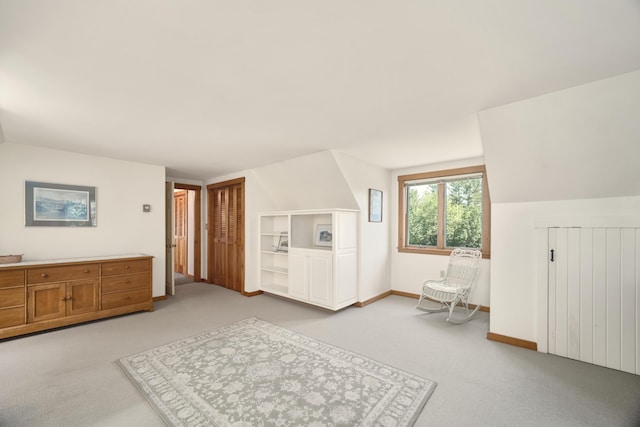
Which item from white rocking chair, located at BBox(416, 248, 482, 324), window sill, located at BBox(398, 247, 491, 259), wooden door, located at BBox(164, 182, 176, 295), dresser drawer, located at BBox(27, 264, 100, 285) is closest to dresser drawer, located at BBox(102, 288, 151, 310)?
dresser drawer, located at BBox(27, 264, 100, 285)

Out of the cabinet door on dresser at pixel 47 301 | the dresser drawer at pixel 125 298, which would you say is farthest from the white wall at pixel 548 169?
the cabinet door on dresser at pixel 47 301

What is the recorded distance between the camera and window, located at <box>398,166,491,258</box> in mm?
4262

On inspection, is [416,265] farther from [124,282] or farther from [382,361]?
[124,282]

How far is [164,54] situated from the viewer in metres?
1.67

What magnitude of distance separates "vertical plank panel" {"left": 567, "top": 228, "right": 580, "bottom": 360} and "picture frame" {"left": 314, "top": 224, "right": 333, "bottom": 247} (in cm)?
303

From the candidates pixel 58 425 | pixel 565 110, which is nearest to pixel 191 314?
pixel 58 425

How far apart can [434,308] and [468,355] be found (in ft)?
5.12

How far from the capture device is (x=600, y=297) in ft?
8.55

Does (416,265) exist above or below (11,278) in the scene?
below

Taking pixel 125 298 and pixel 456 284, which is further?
pixel 456 284

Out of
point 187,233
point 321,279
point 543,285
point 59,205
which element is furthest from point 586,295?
point 187,233

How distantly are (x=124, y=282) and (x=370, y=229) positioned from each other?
379 cm

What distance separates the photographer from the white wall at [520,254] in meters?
2.80

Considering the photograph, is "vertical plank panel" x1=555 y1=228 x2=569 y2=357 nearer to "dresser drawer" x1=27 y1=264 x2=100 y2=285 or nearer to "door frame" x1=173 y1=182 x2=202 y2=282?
"dresser drawer" x1=27 y1=264 x2=100 y2=285
